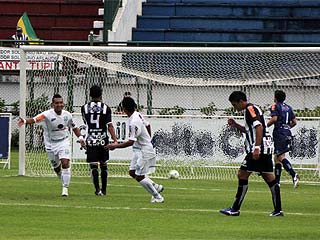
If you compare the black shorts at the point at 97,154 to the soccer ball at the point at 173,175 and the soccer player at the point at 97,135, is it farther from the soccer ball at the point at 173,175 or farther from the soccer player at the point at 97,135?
the soccer ball at the point at 173,175

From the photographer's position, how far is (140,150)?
20.1m

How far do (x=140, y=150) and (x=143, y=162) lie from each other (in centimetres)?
29

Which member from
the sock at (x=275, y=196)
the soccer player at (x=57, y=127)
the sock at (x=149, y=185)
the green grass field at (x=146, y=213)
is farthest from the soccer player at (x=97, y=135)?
the sock at (x=275, y=196)

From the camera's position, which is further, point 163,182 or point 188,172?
point 188,172

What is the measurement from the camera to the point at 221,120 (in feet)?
91.6

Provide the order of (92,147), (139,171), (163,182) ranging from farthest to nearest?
1. (163,182)
2. (92,147)
3. (139,171)

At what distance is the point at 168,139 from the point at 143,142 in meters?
7.83

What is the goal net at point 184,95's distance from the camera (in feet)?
89.6

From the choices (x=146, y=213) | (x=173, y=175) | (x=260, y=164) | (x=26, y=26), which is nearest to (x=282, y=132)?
(x=173, y=175)

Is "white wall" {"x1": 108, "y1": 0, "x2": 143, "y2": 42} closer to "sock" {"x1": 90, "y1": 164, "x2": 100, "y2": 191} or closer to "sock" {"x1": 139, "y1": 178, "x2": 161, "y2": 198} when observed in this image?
"sock" {"x1": 90, "y1": 164, "x2": 100, "y2": 191}

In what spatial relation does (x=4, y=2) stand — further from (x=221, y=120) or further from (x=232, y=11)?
(x=221, y=120)

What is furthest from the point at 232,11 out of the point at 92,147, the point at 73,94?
the point at 92,147

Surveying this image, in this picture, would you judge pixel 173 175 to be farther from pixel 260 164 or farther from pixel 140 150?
pixel 260 164

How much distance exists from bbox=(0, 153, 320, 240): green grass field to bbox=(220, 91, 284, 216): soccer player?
0.96 ft
